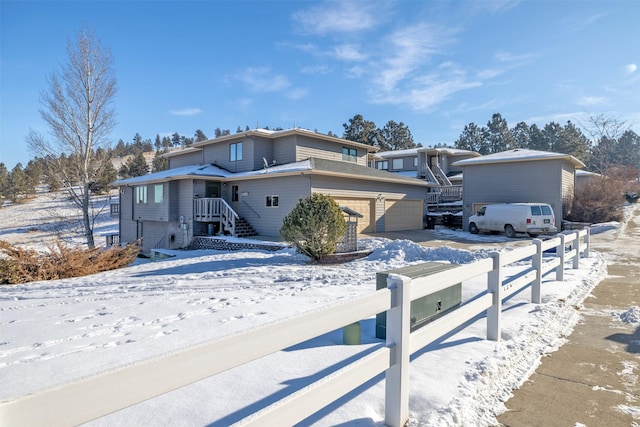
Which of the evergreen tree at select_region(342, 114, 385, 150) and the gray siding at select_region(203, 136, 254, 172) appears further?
the evergreen tree at select_region(342, 114, 385, 150)

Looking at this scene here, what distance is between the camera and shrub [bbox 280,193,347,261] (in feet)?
39.4

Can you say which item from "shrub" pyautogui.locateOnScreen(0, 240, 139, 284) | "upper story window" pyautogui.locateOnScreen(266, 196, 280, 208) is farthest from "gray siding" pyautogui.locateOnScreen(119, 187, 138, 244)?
"shrub" pyautogui.locateOnScreen(0, 240, 139, 284)

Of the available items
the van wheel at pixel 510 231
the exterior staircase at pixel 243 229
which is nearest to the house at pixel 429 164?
the van wheel at pixel 510 231

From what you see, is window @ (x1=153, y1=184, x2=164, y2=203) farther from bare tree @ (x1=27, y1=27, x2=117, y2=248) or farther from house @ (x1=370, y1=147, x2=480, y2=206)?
house @ (x1=370, y1=147, x2=480, y2=206)

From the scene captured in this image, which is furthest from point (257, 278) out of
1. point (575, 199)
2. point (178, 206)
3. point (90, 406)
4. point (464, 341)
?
point (575, 199)

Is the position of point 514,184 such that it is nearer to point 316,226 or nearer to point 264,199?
point 264,199

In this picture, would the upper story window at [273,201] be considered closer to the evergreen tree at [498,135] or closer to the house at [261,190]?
the house at [261,190]

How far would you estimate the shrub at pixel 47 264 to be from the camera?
10961 millimetres

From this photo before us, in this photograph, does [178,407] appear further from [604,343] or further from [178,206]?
[178,206]

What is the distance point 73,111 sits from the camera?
21.6 m

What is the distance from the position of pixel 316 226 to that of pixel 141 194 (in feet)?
62.5

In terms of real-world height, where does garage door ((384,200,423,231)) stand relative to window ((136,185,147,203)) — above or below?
below

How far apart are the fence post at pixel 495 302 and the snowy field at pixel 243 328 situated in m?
0.14

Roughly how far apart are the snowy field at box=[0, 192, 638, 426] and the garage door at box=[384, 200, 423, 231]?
47.3 feet
